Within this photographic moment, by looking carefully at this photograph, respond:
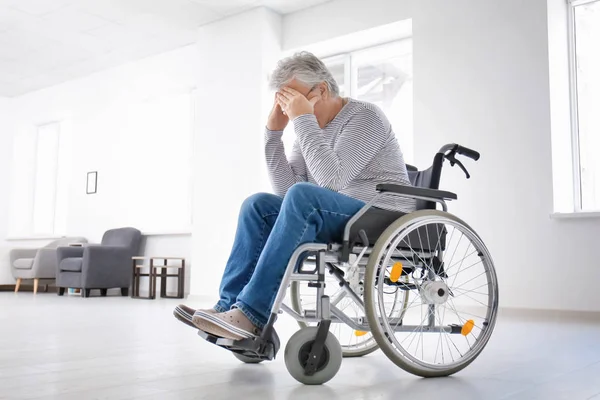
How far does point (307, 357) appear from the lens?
1.59 meters

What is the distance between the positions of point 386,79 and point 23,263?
4995 millimetres

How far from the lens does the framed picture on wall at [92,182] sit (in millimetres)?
7785

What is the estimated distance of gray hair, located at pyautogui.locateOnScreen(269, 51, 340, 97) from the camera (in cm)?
185

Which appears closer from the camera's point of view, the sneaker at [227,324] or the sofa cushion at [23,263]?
the sneaker at [227,324]

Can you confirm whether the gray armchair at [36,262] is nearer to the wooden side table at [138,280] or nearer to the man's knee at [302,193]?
the wooden side table at [138,280]

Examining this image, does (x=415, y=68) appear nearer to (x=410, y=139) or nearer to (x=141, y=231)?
(x=410, y=139)

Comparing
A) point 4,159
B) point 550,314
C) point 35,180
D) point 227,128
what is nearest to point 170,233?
point 227,128

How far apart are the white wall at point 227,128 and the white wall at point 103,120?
0.78m

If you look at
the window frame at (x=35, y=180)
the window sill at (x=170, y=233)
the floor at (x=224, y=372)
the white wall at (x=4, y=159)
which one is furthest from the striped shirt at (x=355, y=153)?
the white wall at (x=4, y=159)

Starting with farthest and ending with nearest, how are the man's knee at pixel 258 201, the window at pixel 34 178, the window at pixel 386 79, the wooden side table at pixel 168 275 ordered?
the window at pixel 34 178, the wooden side table at pixel 168 275, the window at pixel 386 79, the man's knee at pixel 258 201

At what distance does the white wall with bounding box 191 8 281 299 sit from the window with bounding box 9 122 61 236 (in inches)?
140

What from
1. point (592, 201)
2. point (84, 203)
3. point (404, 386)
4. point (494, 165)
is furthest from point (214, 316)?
point (84, 203)

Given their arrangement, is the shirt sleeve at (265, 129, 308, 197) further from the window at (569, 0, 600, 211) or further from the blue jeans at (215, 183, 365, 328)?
the window at (569, 0, 600, 211)

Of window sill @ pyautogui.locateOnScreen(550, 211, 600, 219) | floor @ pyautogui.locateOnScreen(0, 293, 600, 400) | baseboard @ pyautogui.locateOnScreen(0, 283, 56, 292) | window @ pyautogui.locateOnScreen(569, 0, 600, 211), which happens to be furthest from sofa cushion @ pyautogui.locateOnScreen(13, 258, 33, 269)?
window @ pyautogui.locateOnScreen(569, 0, 600, 211)
